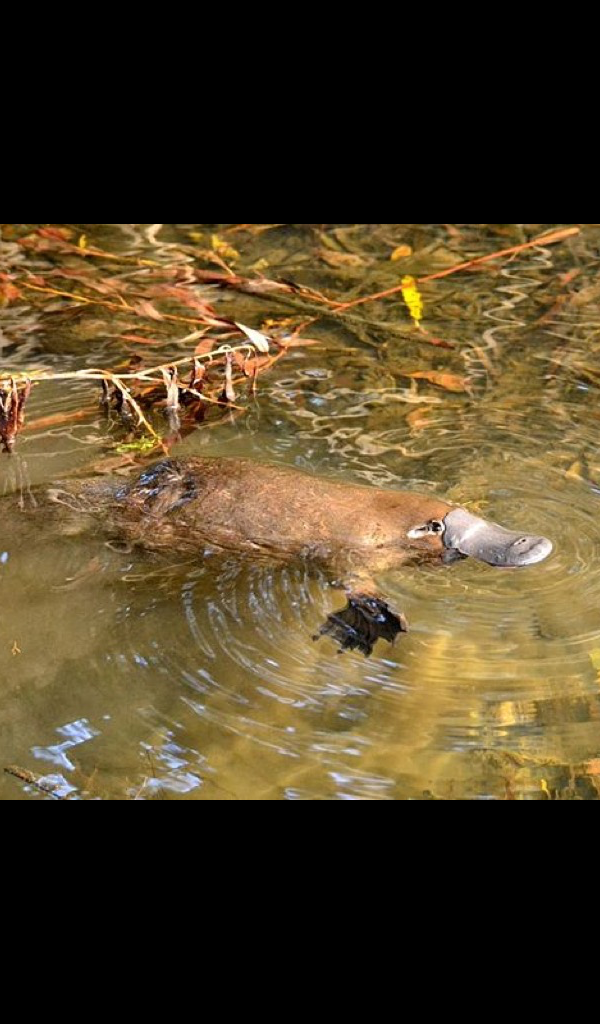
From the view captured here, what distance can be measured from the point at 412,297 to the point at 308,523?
2132 millimetres

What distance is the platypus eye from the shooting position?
3.50 meters

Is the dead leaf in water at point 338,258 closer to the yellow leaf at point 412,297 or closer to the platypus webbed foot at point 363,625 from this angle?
the yellow leaf at point 412,297

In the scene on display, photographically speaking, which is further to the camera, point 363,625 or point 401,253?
point 401,253

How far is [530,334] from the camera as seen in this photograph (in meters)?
4.90

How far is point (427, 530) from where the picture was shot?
3514mm

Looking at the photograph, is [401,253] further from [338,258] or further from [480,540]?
[480,540]

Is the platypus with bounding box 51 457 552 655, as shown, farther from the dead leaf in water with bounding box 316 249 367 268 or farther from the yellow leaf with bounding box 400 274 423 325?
the dead leaf in water with bounding box 316 249 367 268

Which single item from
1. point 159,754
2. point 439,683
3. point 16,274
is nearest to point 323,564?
point 439,683

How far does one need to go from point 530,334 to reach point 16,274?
7.76ft

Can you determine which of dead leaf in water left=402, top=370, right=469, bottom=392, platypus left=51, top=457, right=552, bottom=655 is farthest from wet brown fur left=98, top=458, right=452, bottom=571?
dead leaf in water left=402, top=370, right=469, bottom=392

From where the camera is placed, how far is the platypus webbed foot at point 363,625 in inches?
122

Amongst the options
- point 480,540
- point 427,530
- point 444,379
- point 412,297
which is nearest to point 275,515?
point 427,530

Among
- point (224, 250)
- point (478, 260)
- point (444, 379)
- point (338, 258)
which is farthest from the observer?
point (224, 250)

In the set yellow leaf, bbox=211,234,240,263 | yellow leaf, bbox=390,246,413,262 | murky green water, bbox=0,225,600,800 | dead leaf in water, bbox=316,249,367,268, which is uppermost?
yellow leaf, bbox=390,246,413,262
